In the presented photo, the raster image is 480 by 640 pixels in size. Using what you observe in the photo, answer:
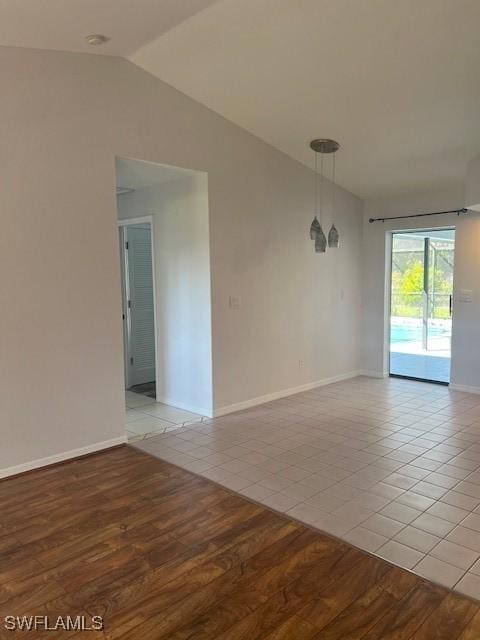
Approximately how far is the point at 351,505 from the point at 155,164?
10.0ft

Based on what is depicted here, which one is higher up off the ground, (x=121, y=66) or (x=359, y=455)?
(x=121, y=66)

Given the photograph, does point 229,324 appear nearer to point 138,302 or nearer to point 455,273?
point 138,302

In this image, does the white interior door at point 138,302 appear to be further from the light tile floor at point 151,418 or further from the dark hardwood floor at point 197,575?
the dark hardwood floor at point 197,575

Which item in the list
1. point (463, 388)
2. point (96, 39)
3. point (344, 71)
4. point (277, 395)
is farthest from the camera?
point (463, 388)

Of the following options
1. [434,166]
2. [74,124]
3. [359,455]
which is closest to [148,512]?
[359,455]

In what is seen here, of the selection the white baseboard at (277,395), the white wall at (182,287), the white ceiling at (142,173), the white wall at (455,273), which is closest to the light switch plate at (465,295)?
the white wall at (455,273)

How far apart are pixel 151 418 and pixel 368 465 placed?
216 cm

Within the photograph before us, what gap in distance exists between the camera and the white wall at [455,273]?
550 centimetres

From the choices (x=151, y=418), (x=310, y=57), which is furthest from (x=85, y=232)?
(x=310, y=57)

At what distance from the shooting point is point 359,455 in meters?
3.72

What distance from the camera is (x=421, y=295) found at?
6.75m

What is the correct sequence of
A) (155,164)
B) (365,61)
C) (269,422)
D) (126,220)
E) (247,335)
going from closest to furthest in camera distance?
1. (365,61)
2. (155,164)
3. (269,422)
4. (247,335)
5. (126,220)

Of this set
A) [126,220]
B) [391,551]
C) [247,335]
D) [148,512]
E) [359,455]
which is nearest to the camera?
[391,551]

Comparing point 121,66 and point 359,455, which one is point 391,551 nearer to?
point 359,455
